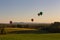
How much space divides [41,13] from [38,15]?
1916 mm

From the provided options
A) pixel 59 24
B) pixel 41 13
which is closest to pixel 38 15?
pixel 41 13

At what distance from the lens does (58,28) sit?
211ft

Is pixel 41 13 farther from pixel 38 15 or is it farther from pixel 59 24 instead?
pixel 59 24

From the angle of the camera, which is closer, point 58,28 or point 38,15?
point 58,28

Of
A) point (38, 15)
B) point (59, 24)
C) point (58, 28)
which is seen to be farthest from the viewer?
point (38, 15)

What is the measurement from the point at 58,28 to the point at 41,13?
13132 mm

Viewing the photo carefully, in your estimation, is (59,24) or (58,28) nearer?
(58,28)

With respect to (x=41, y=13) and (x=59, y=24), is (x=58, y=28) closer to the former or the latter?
(x=59, y=24)

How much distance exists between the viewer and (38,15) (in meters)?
74.1

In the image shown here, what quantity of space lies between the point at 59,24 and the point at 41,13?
972 cm

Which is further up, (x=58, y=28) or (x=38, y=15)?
(x=38, y=15)

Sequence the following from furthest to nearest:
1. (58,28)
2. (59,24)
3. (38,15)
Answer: (38,15), (59,24), (58,28)

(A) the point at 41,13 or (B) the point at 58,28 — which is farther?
(A) the point at 41,13
